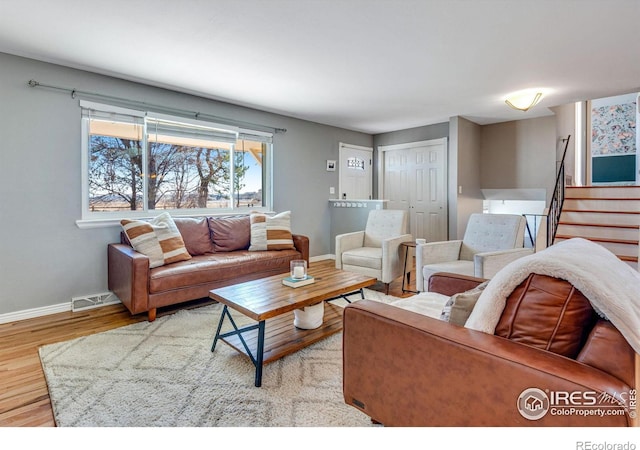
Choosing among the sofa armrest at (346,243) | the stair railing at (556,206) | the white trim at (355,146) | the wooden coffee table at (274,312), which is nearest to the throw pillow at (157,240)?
the wooden coffee table at (274,312)

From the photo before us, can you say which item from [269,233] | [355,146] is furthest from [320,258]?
[355,146]

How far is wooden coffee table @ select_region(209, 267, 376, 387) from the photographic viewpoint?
1.93 metres

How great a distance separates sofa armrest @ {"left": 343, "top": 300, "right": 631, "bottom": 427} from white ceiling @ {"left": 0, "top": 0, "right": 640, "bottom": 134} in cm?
196

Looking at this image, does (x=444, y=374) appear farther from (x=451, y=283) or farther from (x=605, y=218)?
(x=605, y=218)

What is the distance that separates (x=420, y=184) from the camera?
5.65m

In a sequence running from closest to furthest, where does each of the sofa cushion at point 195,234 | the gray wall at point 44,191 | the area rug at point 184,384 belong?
1. the area rug at point 184,384
2. the gray wall at point 44,191
3. the sofa cushion at point 195,234

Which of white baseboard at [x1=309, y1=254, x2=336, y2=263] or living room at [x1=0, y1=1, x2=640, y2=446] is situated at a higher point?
living room at [x1=0, y1=1, x2=640, y2=446]

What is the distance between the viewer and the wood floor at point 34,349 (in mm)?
1640

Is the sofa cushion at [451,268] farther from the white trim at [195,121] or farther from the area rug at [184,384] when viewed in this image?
the white trim at [195,121]

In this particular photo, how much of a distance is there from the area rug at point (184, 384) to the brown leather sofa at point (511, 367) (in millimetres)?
478

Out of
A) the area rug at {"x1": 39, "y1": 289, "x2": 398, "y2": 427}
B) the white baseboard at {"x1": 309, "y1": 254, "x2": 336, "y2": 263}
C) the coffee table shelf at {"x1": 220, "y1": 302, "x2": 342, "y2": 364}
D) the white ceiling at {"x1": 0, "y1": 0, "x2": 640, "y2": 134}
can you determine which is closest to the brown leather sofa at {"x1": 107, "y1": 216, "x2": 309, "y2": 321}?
the area rug at {"x1": 39, "y1": 289, "x2": 398, "y2": 427}

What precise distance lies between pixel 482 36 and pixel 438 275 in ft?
5.98

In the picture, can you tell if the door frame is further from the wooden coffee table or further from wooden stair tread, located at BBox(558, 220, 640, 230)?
the wooden coffee table

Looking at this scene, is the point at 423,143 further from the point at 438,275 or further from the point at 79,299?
the point at 79,299
